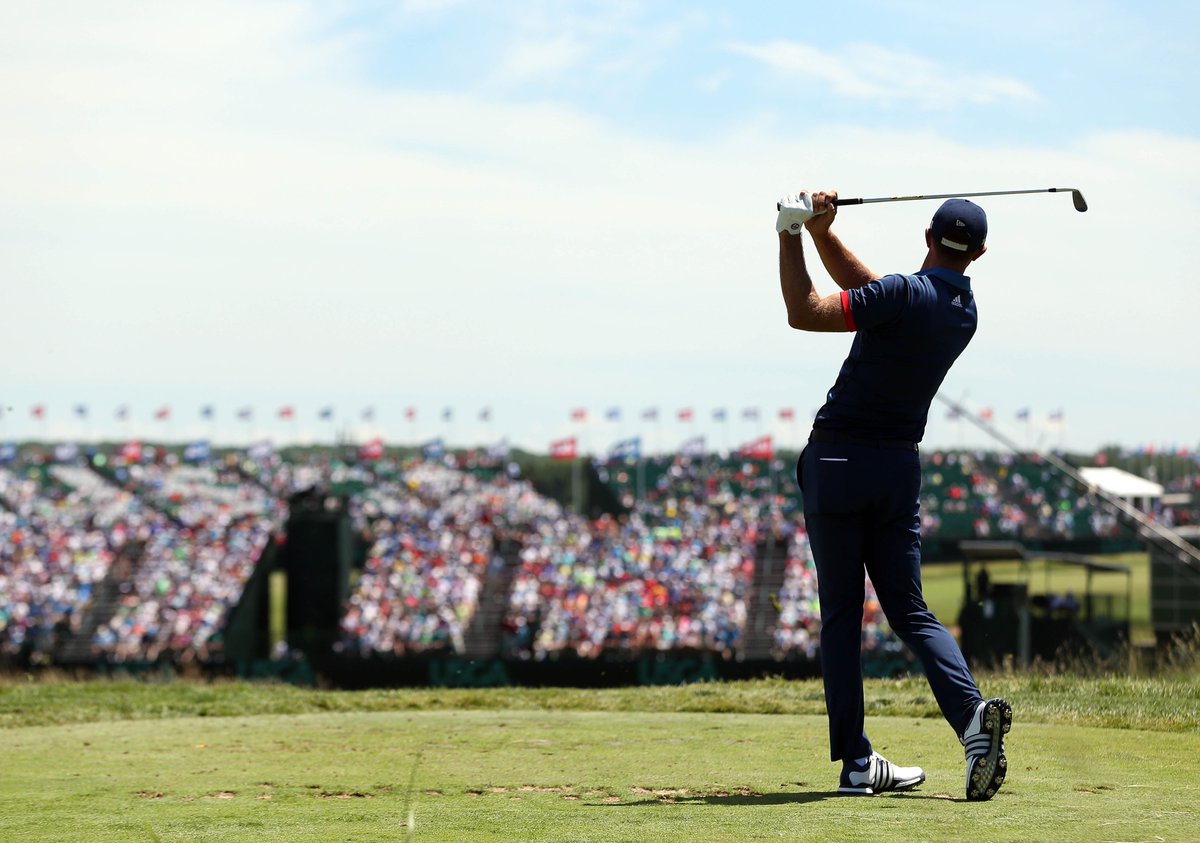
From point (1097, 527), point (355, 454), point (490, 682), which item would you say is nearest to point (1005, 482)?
point (1097, 527)

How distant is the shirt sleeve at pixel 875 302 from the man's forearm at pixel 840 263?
0.27 metres

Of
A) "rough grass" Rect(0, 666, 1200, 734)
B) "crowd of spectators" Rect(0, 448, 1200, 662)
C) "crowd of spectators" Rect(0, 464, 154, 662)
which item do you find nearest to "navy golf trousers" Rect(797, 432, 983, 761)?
"rough grass" Rect(0, 666, 1200, 734)

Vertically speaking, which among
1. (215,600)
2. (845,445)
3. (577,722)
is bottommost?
(215,600)

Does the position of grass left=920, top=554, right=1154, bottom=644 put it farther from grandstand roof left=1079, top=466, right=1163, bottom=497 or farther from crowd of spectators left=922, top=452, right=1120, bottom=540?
grandstand roof left=1079, top=466, right=1163, bottom=497

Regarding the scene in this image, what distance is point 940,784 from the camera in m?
5.11

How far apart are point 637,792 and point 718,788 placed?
276mm

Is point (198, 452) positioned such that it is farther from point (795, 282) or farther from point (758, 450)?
point (795, 282)

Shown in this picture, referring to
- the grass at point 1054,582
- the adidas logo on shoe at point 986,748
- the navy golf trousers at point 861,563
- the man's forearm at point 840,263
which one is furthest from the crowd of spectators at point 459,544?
the adidas logo on shoe at point 986,748

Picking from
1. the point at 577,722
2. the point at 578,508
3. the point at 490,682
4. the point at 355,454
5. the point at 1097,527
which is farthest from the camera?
the point at 355,454

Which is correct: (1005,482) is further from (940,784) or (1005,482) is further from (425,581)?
(940,784)

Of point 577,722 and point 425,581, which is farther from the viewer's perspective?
point 425,581

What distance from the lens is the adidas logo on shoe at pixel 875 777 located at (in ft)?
16.2

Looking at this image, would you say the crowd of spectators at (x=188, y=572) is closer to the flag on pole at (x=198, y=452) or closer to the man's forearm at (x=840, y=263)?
the flag on pole at (x=198, y=452)

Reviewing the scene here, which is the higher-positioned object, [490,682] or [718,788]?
[718,788]
